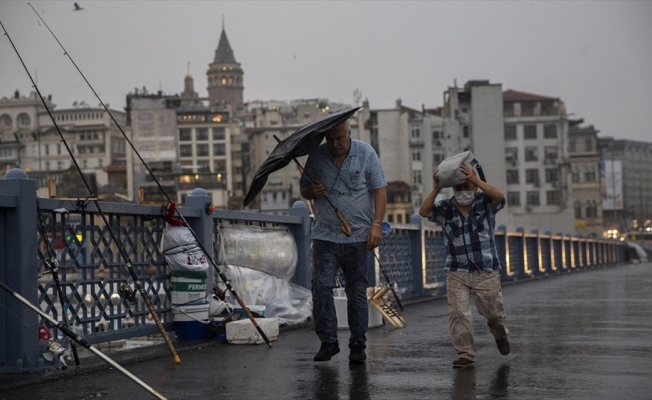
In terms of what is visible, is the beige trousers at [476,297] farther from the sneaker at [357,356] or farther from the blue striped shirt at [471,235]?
the sneaker at [357,356]

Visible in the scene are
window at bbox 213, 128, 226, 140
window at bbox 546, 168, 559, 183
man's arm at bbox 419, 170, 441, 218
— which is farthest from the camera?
window at bbox 213, 128, 226, 140

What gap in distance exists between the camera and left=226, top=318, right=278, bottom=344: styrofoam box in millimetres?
10000

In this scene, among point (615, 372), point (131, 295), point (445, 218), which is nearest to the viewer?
point (615, 372)

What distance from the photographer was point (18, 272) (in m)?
7.86

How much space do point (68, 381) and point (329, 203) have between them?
223 cm

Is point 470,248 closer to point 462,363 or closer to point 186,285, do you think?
point 462,363

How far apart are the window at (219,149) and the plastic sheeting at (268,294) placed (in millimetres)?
163082

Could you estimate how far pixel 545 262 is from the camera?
35.0 meters

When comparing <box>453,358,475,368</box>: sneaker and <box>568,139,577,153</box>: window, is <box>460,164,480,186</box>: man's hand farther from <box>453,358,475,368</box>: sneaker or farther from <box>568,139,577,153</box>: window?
<box>568,139,577,153</box>: window

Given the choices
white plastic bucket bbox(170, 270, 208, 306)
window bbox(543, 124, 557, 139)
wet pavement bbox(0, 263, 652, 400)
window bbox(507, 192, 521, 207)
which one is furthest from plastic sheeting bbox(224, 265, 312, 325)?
window bbox(543, 124, 557, 139)

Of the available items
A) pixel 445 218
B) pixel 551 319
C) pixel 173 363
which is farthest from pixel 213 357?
pixel 551 319

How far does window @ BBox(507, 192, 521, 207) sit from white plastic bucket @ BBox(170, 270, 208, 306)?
130300 mm

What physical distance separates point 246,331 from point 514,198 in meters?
132

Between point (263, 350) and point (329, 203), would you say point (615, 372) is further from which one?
point (263, 350)
